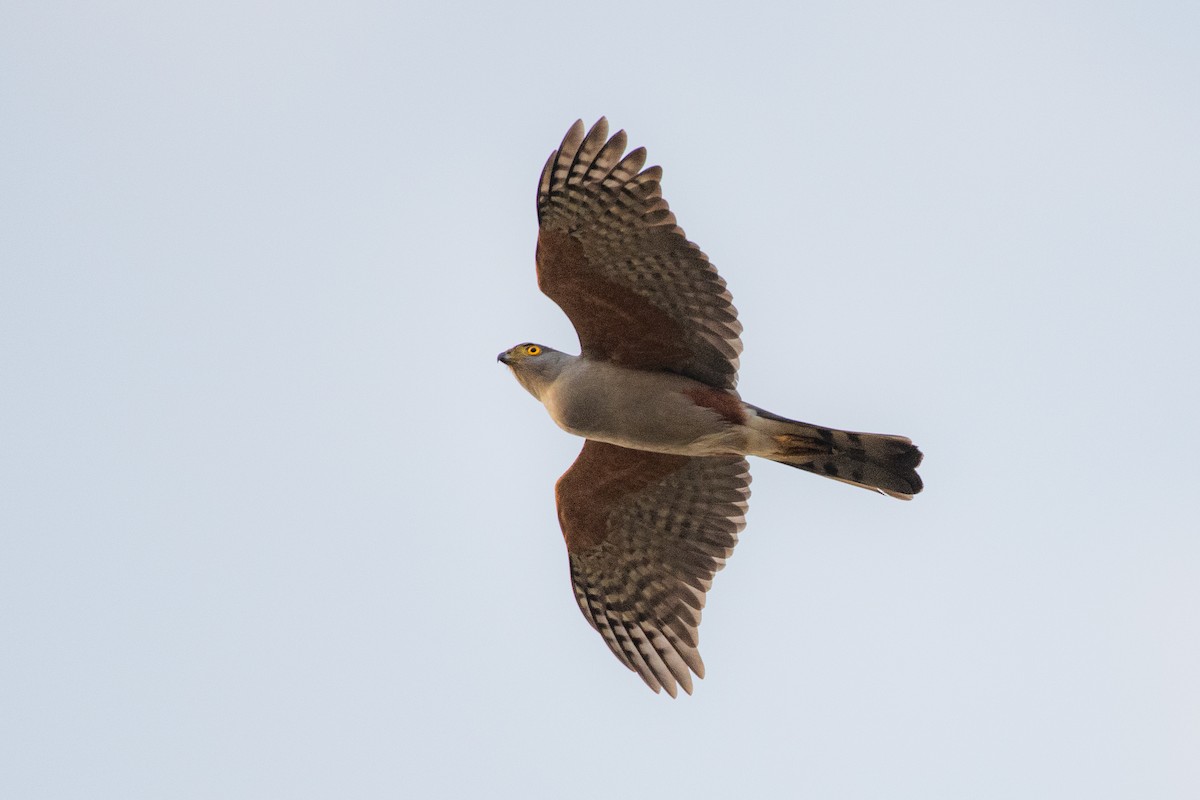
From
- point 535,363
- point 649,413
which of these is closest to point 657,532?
point 649,413

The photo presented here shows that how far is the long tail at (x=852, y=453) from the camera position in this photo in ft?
32.3

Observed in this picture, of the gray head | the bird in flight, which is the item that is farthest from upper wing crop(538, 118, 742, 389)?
the gray head

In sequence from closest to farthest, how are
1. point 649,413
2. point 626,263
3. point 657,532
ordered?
1. point 626,263
2. point 649,413
3. point 657,532

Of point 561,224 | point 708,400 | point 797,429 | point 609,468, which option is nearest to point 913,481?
point 797,429

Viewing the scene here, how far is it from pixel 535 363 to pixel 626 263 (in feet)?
3.73

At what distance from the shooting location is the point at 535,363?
10.3 metres

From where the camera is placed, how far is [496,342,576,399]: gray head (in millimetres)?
10234

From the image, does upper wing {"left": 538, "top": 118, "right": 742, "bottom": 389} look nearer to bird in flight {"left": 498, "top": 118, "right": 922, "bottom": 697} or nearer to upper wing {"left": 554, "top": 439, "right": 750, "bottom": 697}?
bird in flight {"left": 498, "top": 118, "right": 922, "bottom": 697}

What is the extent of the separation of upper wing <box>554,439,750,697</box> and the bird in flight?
0.01 meters

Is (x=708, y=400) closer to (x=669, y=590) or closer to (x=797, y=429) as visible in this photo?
(x=797, y=429)

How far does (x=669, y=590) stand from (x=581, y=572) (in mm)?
770

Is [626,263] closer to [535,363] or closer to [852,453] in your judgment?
[535,363]

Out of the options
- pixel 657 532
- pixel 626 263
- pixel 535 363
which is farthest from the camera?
pixel 657 532

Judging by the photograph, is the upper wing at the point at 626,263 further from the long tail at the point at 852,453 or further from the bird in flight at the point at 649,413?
the long tail at the point at 852,453
